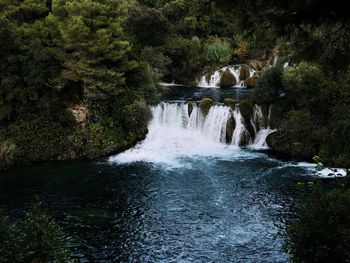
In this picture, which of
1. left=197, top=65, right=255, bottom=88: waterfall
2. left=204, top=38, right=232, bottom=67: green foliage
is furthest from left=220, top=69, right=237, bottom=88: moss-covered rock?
left=204, top=38, right=232, bottom=67: green foliage

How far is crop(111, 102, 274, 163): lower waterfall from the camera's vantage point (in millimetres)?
26422

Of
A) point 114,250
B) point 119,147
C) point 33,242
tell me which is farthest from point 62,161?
point 33,242

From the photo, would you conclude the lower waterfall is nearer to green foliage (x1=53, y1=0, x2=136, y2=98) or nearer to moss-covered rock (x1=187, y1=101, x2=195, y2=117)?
moss-covered rock (x1=187, y1=101, x2=195, y2=117)

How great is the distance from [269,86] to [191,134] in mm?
6067

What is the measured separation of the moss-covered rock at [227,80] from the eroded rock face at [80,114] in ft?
52.0

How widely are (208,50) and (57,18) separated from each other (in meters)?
17.3

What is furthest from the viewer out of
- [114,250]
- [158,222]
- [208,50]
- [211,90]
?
[208,50]

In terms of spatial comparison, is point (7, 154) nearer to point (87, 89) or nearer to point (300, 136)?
point (87, 89)

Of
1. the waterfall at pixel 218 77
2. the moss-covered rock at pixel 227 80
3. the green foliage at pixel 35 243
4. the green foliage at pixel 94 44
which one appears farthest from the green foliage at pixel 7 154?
the moss-covered rock at pixel 227 80

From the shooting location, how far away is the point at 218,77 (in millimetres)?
38938

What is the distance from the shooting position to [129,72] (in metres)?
27.9

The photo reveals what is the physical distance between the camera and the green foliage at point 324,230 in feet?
29.2

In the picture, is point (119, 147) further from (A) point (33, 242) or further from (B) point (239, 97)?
(A) point (33, 242)

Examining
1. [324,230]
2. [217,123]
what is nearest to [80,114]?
[217,123]
